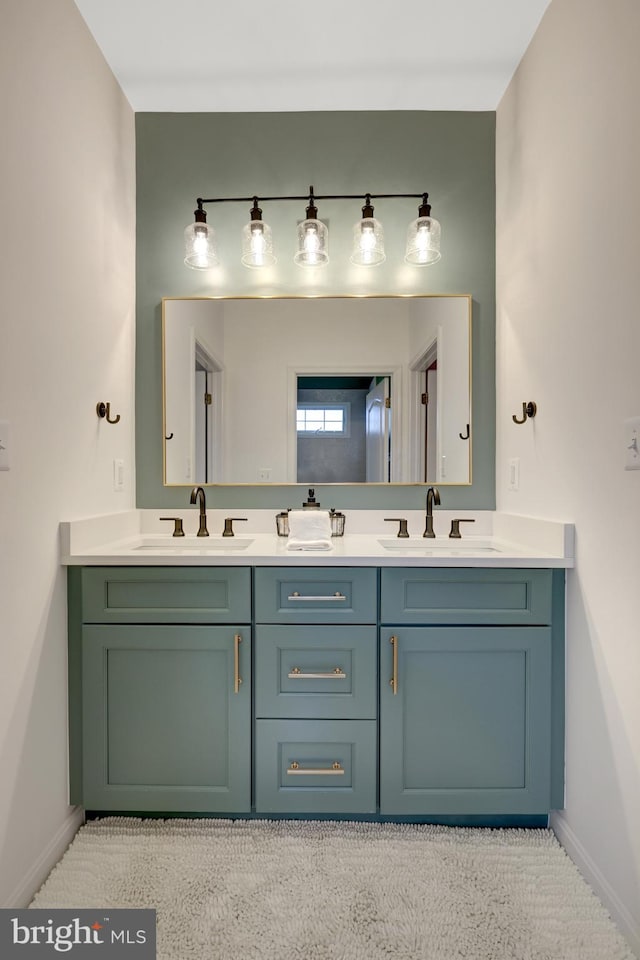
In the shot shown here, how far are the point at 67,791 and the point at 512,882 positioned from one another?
→ 135cm

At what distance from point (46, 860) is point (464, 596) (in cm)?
144

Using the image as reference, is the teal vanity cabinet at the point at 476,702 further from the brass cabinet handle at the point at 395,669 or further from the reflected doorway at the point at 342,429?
the reflected doorway at the point at 342,429

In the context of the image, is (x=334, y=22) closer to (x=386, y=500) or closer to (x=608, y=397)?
(x=608, y=397)

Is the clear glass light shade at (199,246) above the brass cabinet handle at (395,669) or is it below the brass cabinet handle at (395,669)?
above

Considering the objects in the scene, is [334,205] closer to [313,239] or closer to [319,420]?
[313,239]

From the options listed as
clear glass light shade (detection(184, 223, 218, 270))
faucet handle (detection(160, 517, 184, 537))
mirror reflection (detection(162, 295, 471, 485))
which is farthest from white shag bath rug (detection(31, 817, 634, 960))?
clear glass light shade (detection(184, 223, 218, 270))

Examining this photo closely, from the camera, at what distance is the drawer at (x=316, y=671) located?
62.9 inches

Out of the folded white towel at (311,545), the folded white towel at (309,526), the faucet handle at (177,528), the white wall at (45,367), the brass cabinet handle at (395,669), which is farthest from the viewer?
the faucet handle at (177,528)

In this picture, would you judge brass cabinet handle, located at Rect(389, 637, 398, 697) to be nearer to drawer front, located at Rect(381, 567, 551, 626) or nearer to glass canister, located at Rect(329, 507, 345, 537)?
drawer front, located at Rect(381, 567, 551, 626)

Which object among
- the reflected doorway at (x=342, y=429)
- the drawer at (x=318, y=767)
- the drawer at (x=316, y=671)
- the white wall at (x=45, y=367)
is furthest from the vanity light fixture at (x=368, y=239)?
the drawer at (x=318, y=767)

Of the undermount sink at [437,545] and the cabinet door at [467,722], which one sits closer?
the cabinet door at [467,722]

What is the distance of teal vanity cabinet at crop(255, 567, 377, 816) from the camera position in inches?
62.8

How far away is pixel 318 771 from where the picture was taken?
1598 millimetres

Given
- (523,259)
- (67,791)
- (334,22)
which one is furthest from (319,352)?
(67,791)
